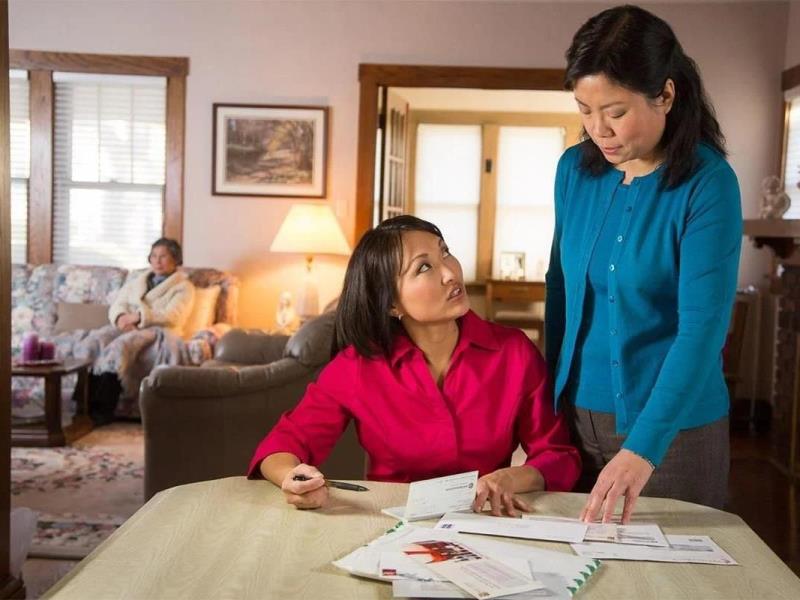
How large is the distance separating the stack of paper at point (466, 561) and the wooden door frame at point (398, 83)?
16.5ft

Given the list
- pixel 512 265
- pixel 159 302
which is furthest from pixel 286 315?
pixel 512 265

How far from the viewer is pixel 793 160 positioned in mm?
5828

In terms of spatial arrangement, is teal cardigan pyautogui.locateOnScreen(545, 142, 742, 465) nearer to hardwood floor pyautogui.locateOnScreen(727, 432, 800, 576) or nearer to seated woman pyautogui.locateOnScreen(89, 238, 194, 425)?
hardwood floor pyautogui.locateOnScreen(727, 432, 800, 576)

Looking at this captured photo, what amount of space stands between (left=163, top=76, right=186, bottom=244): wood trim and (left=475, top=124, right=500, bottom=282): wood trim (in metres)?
3.26

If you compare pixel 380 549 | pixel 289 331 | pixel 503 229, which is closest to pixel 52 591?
pixel 380 549

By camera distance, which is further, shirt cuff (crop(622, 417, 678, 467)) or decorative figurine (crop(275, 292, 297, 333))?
decorative figurine (crop(275, 292, 297, 333))

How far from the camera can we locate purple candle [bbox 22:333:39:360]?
16.5 feet

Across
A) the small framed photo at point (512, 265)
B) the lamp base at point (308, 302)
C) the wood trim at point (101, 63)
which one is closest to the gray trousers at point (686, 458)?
the lamp base at point (308, 302)

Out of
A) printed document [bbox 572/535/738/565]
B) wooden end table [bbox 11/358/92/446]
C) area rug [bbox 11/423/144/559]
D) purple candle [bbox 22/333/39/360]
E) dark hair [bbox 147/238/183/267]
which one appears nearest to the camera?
printed document [bbox 572/535/738/565]

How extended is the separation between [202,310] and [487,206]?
360 cm

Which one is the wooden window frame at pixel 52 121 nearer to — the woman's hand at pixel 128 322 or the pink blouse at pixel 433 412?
the woman's hand at pixel 128 322

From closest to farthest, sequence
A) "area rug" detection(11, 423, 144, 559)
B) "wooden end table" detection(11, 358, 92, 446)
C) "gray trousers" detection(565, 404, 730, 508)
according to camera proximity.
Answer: "gray trousers" detection(565, 404, 730, 508) → "area rug" detection(11, 423, 144, 559) → "wooden end table" detection(11, 358, 92, 446)

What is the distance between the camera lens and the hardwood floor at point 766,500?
3.52 m

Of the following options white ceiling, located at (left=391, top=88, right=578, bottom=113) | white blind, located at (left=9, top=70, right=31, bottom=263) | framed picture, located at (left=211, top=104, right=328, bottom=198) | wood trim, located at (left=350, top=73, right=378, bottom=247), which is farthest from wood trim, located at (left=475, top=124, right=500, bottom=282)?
white blind, located at (left=9, top=70, right=31, bottom=263)
